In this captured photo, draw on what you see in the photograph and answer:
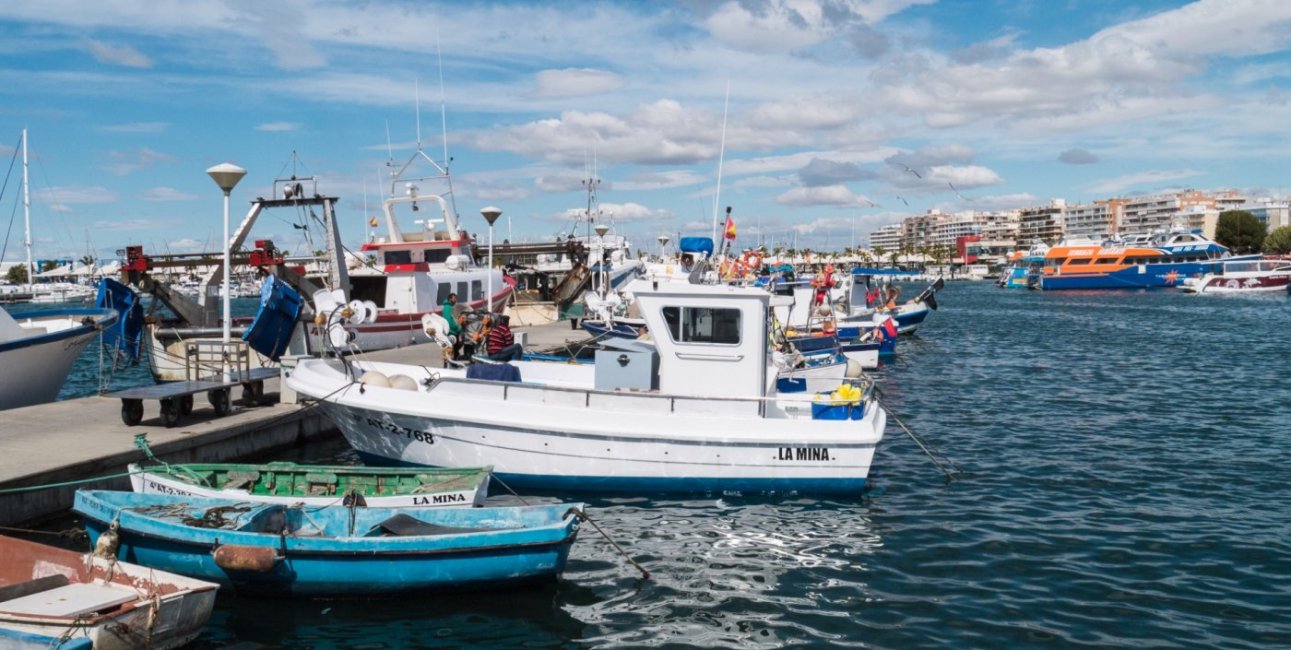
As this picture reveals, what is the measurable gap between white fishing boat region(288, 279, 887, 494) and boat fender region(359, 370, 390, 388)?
2cm

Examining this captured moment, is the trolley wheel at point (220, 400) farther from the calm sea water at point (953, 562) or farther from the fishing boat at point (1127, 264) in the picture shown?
the fishing boat at point (1127, 264)

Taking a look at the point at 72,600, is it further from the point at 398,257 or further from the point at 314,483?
the point at 398,257

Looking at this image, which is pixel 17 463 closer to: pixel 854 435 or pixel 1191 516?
pixel 854 435

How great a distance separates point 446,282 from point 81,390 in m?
11.3

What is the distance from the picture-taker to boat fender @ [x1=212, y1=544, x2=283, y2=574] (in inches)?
355

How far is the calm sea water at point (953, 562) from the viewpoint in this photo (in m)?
8.88

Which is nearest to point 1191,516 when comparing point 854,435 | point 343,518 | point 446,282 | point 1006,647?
point 854,435

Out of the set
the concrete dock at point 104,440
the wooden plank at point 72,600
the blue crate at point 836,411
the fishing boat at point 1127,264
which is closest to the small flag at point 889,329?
the blue crate at point 836,411

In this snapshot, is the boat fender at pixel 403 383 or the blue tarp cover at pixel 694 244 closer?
the boat fender at pixel 403 383

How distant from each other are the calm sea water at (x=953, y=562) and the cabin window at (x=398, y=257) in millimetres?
14781

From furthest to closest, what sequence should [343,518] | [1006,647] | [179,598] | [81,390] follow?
[81,390] → [343,518] → [1006,647] → [179,598]

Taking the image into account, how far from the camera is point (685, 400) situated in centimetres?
1323

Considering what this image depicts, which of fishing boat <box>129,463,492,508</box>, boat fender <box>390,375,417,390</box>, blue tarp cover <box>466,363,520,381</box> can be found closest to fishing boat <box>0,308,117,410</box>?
fishing boat <box>129,463,492,508</box>

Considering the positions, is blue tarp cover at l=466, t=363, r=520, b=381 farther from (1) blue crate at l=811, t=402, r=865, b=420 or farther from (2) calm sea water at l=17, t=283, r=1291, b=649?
(1) blue crate at l=811, t=402, r=865, b=420
